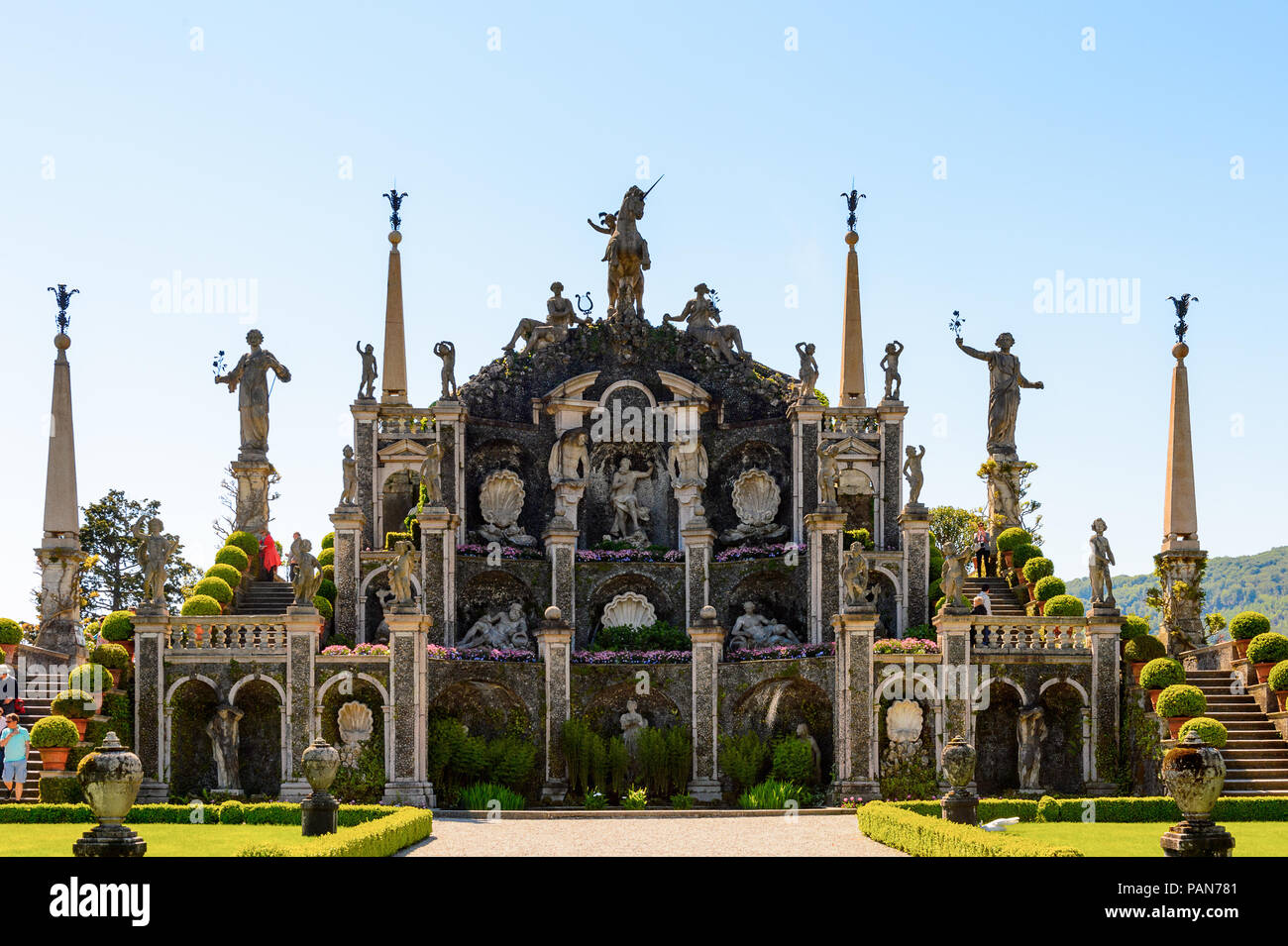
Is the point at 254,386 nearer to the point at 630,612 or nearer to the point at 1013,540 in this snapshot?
the point at 630,612

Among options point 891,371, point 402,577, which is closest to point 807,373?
point 891,371

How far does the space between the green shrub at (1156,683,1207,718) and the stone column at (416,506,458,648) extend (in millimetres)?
19018

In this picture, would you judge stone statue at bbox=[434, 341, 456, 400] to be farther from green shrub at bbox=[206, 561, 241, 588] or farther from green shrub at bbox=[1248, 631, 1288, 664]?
green shrub at bbox=[1248, 631, 1288, 664]

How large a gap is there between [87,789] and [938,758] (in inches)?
898

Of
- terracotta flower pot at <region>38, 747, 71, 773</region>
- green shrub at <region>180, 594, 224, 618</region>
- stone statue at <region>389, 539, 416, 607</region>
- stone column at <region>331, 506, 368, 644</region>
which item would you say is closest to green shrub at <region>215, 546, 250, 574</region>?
stone column at <region>331, 506, 368, 644</region>

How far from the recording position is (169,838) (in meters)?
29.8

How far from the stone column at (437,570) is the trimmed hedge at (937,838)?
17.2 m

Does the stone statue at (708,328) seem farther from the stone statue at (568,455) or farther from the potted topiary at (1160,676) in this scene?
the potted topiary at (1160,676)

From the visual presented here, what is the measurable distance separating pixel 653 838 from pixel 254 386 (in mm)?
24367

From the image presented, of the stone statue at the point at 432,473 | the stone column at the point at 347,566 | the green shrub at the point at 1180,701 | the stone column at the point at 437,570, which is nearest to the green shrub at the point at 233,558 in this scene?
the stone column at the point at 347,566

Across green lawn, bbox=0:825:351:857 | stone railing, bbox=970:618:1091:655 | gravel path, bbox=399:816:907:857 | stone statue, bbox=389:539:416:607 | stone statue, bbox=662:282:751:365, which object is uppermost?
stone statue, bbox=662:282:751:365

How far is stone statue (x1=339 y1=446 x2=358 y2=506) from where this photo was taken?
49031mm

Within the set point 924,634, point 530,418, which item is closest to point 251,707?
point 530,418

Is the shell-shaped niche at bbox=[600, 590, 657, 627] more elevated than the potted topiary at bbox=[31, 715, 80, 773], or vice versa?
the shell-shaped niche at bbox=[600, 590, 657, 627]
